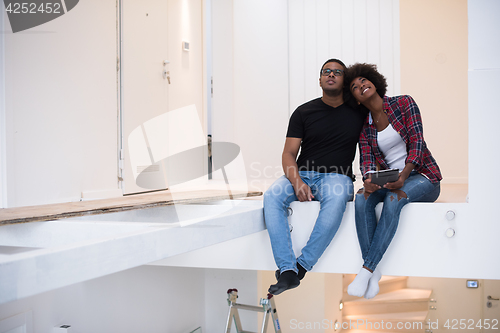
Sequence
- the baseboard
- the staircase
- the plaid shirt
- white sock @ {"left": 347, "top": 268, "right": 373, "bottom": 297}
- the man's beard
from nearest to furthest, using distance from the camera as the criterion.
→ white sock @ {"left": 347, "top": 268, "right": 373, "bottom": 297}
the plaid shirt
the man's beard
the baseboard
the staircase

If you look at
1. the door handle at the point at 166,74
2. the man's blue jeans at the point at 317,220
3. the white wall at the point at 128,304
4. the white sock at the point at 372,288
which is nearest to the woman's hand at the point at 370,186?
the man's blue jeans at the point at 317,220

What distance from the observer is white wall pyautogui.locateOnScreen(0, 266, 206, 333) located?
90.1 inches

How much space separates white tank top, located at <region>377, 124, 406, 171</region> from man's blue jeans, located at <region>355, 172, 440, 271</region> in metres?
0.11

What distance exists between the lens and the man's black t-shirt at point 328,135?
2047 mm

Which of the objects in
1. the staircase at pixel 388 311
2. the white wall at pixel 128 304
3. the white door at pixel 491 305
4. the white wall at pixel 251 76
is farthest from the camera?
the white door at pixel 491 305

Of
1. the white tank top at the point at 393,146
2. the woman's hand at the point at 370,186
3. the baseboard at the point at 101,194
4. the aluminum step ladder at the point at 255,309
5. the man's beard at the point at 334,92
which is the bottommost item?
the aluminum step ladder at the point at 255,309

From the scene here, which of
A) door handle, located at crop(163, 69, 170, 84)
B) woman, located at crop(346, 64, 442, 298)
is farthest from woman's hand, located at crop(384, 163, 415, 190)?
door handle, located at crop(163, 69, 170, 84)

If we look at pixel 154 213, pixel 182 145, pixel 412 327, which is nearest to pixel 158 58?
pixel 182 145

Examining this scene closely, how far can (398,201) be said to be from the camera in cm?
175

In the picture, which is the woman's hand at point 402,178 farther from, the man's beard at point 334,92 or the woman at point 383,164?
the man's beard at point 334,92

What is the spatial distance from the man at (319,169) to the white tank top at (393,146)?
0.46 feet

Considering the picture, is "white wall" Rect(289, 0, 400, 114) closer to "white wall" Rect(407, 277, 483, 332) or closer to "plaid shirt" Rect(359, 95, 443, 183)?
"plaid shirt" Rect(359, 95, 443, 183)

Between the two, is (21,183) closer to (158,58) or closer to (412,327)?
(158,58)

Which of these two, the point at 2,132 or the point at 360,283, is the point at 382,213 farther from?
the point at 2,132
